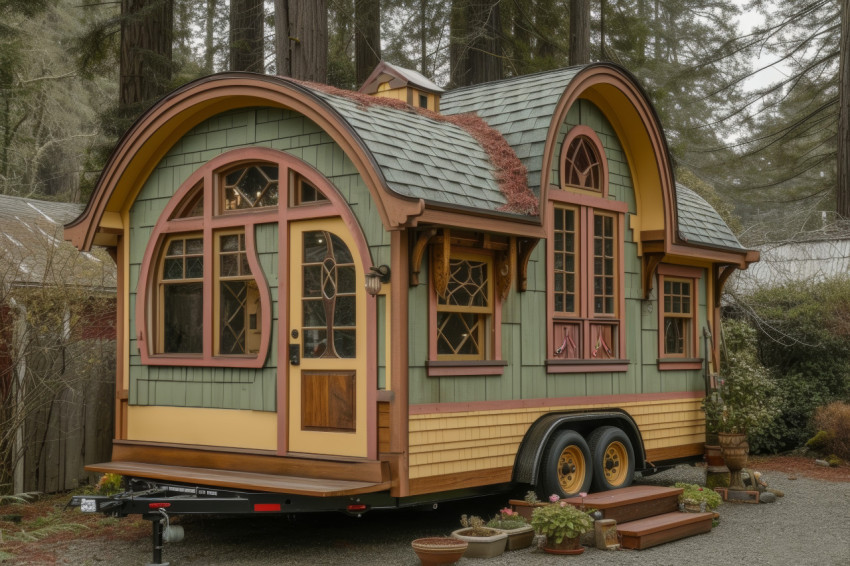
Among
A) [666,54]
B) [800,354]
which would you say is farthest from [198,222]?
[666,54]

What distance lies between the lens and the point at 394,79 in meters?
10.8

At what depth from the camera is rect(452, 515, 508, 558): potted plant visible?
8.05 m

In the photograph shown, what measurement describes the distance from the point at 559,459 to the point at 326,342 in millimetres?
2721

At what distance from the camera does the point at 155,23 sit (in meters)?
16.5

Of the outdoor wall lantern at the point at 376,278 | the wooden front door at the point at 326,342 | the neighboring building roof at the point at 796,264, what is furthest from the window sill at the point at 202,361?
the neighboring building roof at the point at 796,264

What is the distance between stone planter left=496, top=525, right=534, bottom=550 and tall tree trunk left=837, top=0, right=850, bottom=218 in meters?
14.0

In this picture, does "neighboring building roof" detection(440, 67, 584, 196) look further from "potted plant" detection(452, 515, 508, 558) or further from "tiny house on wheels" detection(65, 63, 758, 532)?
"potted plant" detection(452, 515, 508, 558)

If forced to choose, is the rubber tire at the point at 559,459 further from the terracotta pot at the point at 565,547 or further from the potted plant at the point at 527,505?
the terracotta pot at the point at 565,547

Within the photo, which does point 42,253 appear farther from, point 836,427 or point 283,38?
point 836,427

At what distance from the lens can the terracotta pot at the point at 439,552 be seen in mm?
7543

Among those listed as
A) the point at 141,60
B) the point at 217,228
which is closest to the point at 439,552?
the point at 217,228

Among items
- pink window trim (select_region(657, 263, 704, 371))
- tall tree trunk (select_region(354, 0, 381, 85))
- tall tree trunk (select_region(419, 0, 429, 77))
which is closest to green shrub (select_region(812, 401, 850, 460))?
pink window trim (select_region(657, 263, 704, 371))

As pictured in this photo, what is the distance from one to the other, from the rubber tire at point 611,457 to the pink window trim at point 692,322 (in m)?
1.33

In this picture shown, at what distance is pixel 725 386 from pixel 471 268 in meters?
4.45
